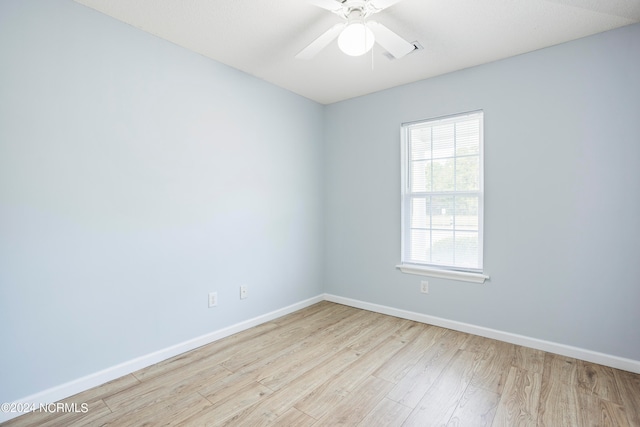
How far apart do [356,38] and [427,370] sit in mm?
2274

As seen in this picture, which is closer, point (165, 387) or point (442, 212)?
point (165, 387)

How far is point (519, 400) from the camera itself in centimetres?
186

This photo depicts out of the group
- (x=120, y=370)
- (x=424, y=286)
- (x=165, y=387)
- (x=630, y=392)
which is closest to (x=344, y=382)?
(x=165, y=387)

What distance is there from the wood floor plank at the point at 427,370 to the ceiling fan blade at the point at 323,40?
7.51 feet

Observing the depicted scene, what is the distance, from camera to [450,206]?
3.00m

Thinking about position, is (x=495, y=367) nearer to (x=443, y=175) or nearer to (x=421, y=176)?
(x=443, y=175)

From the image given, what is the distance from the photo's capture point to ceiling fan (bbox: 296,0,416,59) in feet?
5.56

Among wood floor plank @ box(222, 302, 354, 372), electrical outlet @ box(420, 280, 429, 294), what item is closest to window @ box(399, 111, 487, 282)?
electrical outlet @ box(420, 280, 429, 294)

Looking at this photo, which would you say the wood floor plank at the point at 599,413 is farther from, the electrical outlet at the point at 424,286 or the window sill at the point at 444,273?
the electrical outlet at the point at 424,286

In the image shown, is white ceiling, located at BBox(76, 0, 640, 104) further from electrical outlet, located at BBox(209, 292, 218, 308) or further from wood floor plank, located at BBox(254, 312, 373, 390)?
wood floor plank, located at BBox(254, 312, 373, 390)

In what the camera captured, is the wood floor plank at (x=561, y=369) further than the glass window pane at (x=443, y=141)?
No

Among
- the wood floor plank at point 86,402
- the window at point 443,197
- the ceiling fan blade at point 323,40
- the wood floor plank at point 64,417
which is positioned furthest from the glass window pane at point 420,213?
the wood floor plank at point 64,417

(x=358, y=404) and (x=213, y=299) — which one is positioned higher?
(x=213, y=299)

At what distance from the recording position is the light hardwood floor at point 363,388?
5.61ft
